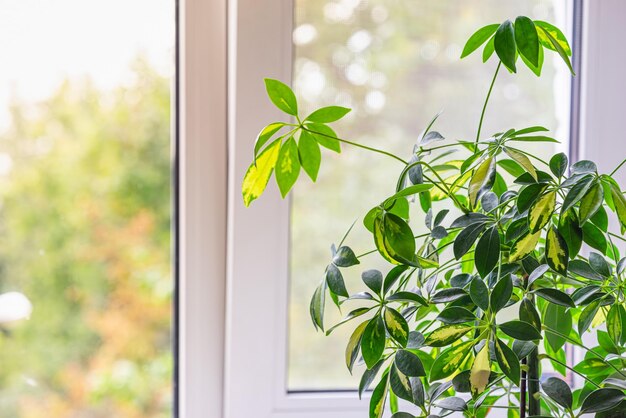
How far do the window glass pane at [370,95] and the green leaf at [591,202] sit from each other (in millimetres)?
524

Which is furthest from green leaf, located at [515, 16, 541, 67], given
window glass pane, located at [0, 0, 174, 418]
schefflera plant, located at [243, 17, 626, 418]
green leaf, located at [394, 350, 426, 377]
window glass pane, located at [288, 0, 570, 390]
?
window glass pane, located at [0, 0, 174, 418]

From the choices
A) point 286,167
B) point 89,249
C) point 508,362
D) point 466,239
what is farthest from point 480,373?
point 89,249

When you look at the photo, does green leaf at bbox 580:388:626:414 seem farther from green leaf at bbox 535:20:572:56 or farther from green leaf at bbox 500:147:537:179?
green leaf at bbox 535:20:572:56

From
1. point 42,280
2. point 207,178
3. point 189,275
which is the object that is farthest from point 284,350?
point 42,280

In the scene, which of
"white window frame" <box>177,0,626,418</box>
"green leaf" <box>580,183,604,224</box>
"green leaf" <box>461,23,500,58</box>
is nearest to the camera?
"green leaf" <box>580,183,604,224</box>

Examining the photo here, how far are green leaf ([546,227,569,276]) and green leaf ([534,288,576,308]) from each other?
3 cm

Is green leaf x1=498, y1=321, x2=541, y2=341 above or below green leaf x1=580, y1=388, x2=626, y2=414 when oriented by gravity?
above

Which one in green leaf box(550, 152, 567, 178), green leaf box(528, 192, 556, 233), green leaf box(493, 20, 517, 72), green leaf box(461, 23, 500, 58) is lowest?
green leaf box(528, 192, 556, 233)

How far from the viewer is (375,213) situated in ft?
2.14

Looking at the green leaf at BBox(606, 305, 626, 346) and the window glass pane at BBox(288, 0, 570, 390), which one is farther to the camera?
the window glass pane at BBox(288, 0, 570, 390)

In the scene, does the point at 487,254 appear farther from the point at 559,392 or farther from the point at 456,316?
the point at 559,392

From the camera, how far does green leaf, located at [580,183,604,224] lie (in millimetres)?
576

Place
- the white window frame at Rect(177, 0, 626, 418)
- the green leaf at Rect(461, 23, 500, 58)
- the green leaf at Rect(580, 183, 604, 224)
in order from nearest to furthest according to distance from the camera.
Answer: the green leaf at Rect(580, 183, 604, 224), the green leaf at Rect(461, 23, 500, 58), the white window frame at Rect(177, 0, 626, 418)

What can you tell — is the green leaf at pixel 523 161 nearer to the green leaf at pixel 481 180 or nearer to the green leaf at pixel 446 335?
the green leaf at pixel 481 180
